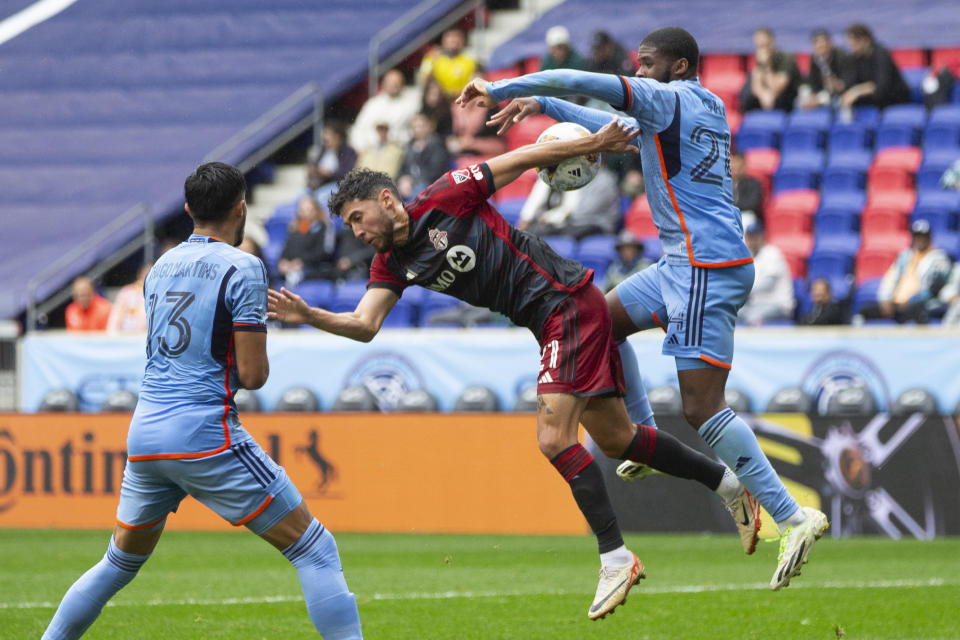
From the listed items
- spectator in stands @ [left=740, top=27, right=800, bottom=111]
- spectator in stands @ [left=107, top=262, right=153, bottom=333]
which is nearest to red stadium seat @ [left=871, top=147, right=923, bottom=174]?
spectator in stands @ [left=740, top=27, right=800, bottom=111]

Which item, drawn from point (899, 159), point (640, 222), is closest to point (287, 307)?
point (640, 222)

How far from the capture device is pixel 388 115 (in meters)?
18.3

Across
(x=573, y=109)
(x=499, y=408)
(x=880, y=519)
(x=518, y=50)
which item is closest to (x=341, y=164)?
(x=518, y=50)

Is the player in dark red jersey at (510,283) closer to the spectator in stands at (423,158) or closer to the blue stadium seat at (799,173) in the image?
the spectator in stands at (423,158)

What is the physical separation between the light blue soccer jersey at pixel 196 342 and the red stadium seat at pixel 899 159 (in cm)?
1172

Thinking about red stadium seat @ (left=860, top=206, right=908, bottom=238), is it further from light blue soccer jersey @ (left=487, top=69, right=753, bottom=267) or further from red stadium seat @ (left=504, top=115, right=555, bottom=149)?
light blue soccer jersey @ (left=487, top=69, right=753, bottom=267)

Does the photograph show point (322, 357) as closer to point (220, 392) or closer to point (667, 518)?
point (667, 518)

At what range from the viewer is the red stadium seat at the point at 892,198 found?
15.2m

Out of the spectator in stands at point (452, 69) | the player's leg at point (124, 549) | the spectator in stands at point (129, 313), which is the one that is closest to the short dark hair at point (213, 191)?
the player's leg at point (124, 549)

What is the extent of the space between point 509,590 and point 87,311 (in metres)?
8.58

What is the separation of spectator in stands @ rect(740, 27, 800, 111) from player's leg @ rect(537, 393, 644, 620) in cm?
1076

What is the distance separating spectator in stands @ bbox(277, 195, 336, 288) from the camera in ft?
52.4

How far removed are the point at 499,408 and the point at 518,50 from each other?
7.12 metres

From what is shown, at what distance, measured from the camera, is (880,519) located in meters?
12.0
